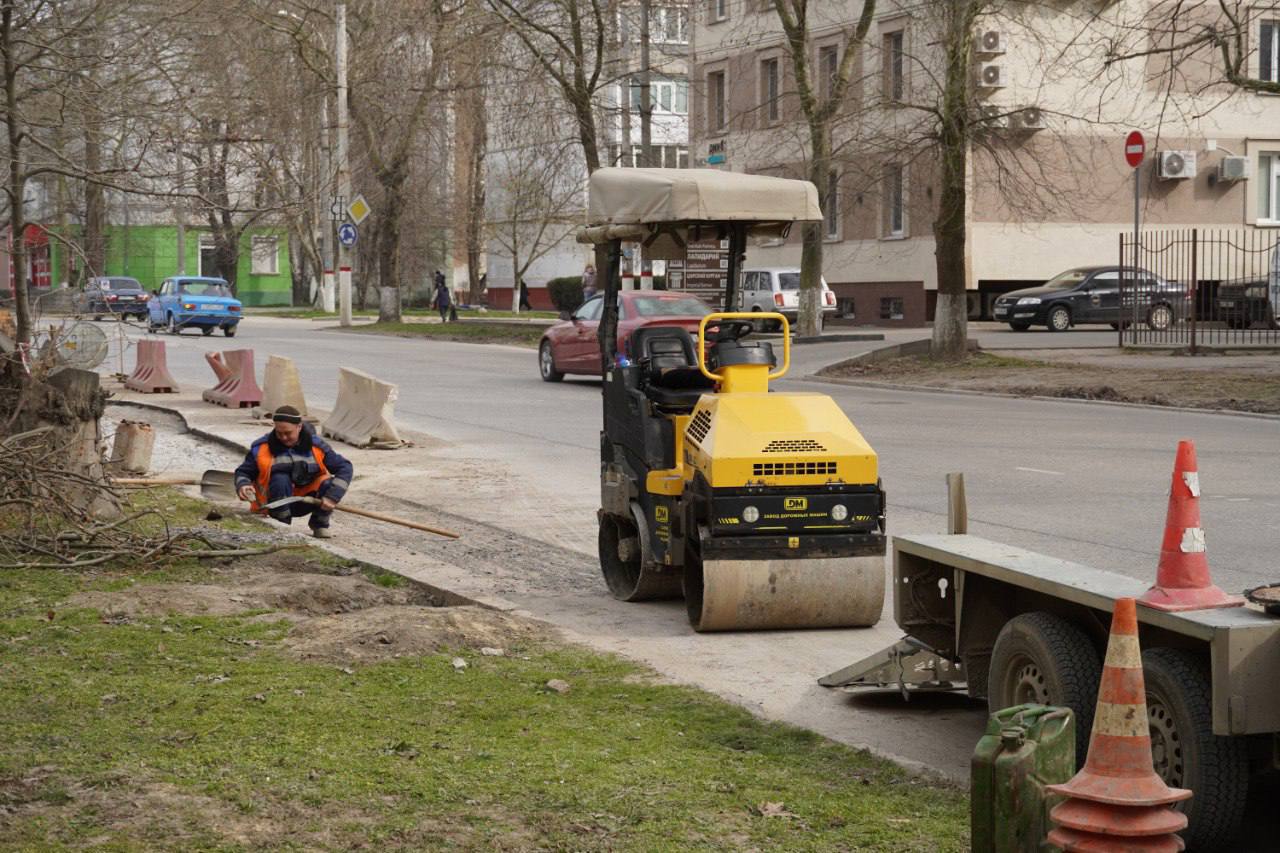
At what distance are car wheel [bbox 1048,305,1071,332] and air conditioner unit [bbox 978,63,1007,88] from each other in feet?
18.3

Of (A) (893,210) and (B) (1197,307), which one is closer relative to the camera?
(B) (1197,307)

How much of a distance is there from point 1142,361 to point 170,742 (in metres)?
24.3

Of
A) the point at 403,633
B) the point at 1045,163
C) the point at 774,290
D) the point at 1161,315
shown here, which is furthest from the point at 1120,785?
the point at 774,290

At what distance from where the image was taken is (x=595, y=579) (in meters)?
10.5

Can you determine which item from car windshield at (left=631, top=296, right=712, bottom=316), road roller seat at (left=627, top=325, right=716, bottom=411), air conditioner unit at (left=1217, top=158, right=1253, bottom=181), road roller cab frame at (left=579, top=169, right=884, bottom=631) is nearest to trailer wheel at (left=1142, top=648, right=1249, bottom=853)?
road roller cab frame at (left=579, top=169, right=884, bottom=631)

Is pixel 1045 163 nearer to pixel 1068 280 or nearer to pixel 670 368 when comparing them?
pixel 1068 280

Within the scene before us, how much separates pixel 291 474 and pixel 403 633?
4.03 meters

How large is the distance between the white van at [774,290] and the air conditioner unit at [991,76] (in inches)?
249

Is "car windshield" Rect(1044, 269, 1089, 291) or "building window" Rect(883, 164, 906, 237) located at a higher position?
"building window" Rect(883, 164, 906, 237)

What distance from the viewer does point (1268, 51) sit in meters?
45.5

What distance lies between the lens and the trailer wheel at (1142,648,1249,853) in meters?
5.09

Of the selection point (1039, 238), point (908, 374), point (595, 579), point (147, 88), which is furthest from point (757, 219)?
point (1039, 238)

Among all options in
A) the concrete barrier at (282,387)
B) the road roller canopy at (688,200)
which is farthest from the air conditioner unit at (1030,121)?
the road roller canopy at (688,200)

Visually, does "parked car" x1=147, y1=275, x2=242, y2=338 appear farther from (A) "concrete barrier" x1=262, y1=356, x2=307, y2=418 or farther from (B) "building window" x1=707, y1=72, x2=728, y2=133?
(A) "concrete barrier" x1=262, y1=356, x2=307, y2=418
